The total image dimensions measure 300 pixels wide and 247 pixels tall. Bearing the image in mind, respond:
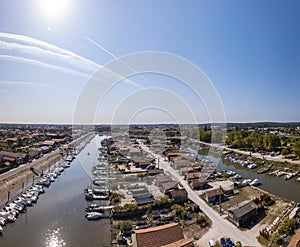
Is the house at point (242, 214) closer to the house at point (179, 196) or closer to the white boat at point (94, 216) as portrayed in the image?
the house at point (179, 196)

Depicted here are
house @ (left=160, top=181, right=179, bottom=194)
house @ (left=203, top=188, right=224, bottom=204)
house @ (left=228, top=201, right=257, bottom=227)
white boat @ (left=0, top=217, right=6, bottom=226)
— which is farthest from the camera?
house @ (left=160, top=181, right=179, bottom=194)

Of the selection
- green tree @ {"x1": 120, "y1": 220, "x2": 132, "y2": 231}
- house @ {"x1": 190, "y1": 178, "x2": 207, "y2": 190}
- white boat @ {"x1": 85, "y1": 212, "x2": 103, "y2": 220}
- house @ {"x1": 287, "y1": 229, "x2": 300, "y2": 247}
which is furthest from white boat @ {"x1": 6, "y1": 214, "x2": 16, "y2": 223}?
house @ {"x1": 287, "y1": 229, "x2": 300, "y2": 247}

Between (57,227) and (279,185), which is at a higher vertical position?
(279,185)

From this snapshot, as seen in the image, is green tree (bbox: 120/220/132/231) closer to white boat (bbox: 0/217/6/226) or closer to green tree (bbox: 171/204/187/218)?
green tree (bbox: 171/204/187/218)

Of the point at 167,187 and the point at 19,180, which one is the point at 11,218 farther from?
the point at 167,187

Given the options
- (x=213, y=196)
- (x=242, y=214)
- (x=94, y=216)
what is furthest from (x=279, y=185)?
(x=94, y=216)

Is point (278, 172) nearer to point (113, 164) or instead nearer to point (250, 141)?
point (250, 141)
